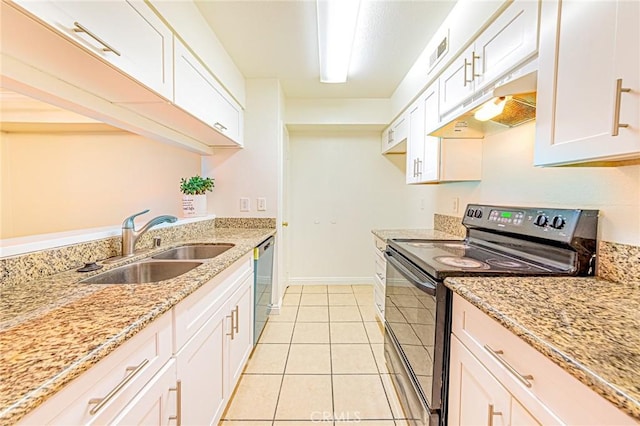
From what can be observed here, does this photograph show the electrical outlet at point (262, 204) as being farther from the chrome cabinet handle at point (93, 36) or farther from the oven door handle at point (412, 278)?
the chrome cabinet handle at point (93, 36)

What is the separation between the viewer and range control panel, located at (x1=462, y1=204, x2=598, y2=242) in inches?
43.9

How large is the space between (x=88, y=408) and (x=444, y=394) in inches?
46.7

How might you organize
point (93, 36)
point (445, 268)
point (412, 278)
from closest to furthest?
A: 1. point (93, 36)
2. point (445, 268)
3. point (412, 278)

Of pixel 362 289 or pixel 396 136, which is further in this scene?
pixel 362 289

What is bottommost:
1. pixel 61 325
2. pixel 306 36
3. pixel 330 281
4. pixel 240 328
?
pixel 330 281

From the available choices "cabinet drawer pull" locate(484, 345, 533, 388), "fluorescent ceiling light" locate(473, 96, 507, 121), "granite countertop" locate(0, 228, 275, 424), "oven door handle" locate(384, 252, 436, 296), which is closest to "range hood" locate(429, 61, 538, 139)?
"fluorescent ceiling light" locate(473, 96, 507, 121)

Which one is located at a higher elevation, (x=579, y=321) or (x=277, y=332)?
(x=579, y=321)

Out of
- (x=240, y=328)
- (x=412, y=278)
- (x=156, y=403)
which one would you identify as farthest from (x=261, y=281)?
(x=156, y=403)

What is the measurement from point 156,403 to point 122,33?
4.34 ft

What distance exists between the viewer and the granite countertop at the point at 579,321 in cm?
51

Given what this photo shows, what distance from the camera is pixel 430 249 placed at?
167 centimetres

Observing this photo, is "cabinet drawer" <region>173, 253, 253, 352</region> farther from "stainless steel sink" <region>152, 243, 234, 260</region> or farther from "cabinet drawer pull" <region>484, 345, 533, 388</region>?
"cabinet drawer pull" <region>484, 345, 533, 388</region>

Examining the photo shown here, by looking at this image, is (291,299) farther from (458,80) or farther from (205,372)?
(458,80)

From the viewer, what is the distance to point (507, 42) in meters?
1.27
